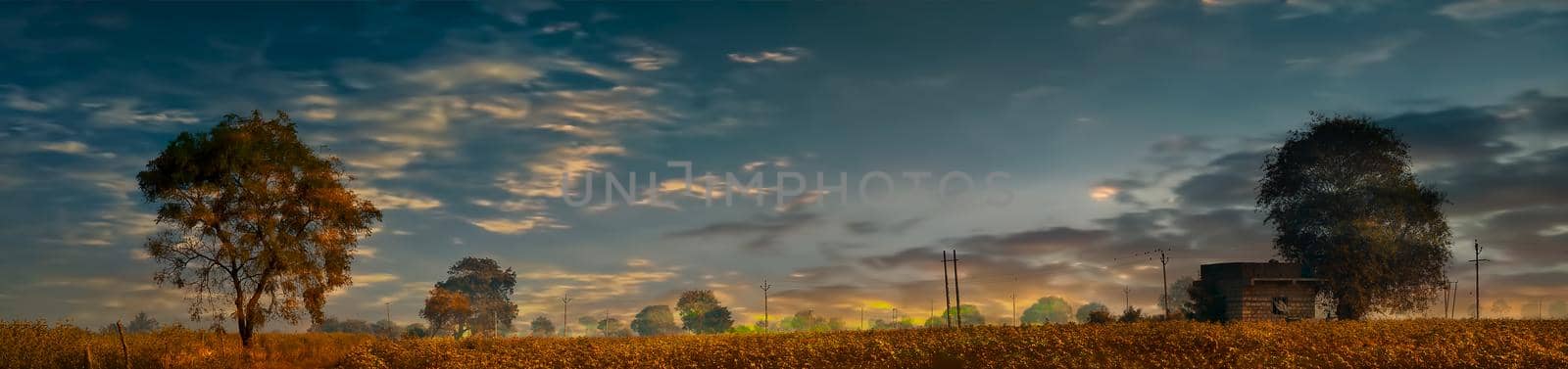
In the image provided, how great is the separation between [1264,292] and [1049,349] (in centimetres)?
3877

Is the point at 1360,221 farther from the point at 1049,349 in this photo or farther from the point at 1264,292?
the point at 1049,349

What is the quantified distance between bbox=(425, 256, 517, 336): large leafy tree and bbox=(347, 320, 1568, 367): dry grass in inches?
4175

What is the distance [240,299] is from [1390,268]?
69.9 meters

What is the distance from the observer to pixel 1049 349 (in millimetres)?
40156

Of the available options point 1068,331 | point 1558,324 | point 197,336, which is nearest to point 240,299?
point 197,336

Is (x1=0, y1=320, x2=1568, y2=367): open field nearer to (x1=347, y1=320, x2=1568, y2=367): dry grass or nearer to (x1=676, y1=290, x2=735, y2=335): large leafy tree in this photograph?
(x1=347, y1=320, x2=1568, y2=367): dry grass

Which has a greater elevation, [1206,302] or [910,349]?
[1206,302]

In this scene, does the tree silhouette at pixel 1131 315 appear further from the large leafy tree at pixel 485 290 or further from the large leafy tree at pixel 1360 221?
the large leafy tree at pixel 485 290

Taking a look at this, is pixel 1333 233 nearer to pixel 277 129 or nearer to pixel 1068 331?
pixel 1068 331

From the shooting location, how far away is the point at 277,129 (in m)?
45.8

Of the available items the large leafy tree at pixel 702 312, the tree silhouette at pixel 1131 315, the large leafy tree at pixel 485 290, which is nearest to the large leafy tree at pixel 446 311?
the large leafy tree at pixel 485 290

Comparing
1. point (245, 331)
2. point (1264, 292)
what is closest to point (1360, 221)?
Result: point (1264, 292)

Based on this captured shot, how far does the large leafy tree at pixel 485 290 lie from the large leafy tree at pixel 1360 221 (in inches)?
4265

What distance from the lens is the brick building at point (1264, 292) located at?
233 ft
